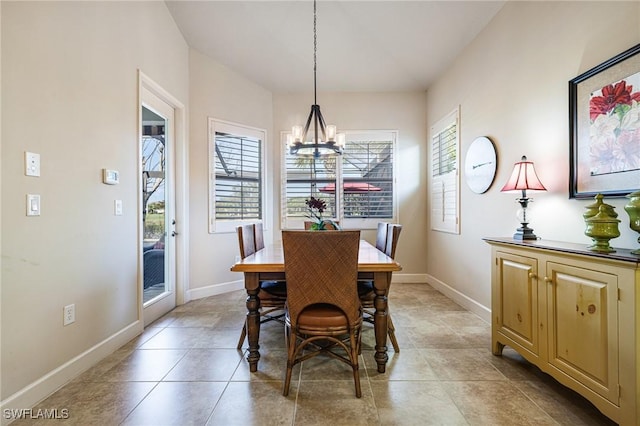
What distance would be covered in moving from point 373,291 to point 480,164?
6.34 ft

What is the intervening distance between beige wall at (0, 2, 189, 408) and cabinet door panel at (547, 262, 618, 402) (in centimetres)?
301

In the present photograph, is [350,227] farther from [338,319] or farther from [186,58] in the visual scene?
[186,58]

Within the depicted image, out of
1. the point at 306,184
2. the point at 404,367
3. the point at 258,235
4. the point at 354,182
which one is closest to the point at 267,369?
the point at 404,367

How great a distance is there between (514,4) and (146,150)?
3.72 m

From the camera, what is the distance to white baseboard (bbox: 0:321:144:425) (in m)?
1.56

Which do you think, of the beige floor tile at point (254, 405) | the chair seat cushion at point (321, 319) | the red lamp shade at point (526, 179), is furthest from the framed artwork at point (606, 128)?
the beige floor tile at point (254, 405)

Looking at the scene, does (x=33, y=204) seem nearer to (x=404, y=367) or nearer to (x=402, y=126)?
(x=404, y=367)

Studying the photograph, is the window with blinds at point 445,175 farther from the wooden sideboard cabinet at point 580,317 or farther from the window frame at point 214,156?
the window frame at point 214,156

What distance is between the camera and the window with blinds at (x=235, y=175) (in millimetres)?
3865

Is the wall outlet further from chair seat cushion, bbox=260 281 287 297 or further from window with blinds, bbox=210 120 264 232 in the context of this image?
window with blinds, bbox=210 120 264 232

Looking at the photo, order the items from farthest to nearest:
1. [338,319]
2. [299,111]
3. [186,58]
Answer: [299,111]
[186,58]
[338,319]

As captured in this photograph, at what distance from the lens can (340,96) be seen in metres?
4.46

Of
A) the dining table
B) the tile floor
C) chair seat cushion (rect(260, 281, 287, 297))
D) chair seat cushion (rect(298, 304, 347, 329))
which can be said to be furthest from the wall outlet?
chair seat cushion (rect(298, 304, 347, 329))

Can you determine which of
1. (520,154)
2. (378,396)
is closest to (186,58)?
(520,154)
